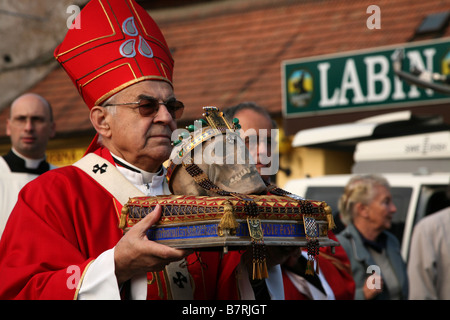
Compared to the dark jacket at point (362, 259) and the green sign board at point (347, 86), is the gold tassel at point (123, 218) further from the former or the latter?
the green sign board at point (347, 86)

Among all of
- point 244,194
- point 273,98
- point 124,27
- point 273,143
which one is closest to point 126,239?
point 244,194

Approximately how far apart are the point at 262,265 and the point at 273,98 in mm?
11661

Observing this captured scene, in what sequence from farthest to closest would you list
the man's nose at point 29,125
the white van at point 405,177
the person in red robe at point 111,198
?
the white van at point 405,177
the man's nose at point 29,125
the person in red robe at point 111,198

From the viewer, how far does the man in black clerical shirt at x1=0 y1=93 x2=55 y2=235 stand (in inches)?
250

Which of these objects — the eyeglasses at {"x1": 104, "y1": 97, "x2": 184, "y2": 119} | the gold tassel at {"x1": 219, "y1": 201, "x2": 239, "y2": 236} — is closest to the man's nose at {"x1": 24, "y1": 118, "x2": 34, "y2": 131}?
the eyeglasses at {"x1": 104, "y1": 97, "x2": 184, "y2": 119}

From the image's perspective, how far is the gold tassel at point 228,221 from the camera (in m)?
2.88

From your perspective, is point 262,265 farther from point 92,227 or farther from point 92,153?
point 92,153

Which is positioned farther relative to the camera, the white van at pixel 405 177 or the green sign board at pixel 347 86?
the green sign board at pixel 347 86

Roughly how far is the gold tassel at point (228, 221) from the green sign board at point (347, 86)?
951cm

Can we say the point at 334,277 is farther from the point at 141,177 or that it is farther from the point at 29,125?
the point at 29,125

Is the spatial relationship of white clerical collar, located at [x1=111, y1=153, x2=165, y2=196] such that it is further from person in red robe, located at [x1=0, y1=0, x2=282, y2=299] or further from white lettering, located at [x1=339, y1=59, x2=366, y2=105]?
white lettering, located at [x1=339, y1=59, x2=366, y2=105]

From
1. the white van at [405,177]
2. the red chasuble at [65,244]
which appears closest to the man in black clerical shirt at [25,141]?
the red chasuble at [65,244]

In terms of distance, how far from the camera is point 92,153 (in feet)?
12.9

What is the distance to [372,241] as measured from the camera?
6828 millimetres
